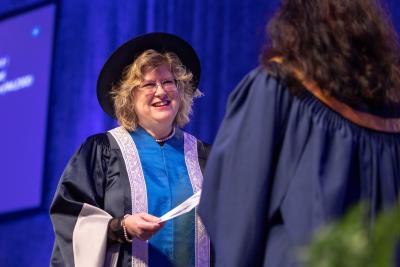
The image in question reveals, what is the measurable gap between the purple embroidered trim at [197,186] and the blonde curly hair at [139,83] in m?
0.12

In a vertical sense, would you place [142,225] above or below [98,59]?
below

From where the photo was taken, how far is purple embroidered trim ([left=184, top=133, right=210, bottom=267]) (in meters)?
2.68

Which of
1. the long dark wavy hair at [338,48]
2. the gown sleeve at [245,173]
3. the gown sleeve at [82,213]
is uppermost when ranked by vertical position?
the long dark wavy hair at [338,48]

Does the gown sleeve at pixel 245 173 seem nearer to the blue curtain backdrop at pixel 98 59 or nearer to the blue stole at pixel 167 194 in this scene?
the blue stole at pixel 167 194

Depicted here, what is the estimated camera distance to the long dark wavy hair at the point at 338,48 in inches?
63.4

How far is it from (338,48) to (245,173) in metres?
0.33

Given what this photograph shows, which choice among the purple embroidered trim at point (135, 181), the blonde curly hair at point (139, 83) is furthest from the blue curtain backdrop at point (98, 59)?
the purple embroidered trim at point (135, 181)

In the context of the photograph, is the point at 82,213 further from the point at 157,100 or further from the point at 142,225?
the point at 157,100

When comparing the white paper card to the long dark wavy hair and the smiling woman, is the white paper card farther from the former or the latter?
the long dark wavy hair

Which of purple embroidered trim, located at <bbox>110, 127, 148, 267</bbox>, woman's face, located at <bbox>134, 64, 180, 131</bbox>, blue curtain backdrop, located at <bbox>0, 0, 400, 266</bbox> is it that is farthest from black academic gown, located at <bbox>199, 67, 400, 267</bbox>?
blue curtain backdrop, located at <bbox>0, 0, 400, 266</bbox>

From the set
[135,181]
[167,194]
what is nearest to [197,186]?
[167,194]

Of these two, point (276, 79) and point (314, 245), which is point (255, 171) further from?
point (314, 245)

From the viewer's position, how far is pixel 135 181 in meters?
2.68

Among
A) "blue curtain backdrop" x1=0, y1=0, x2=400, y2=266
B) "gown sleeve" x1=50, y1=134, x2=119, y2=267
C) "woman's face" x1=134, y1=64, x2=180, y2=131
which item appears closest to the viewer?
"gown sleeve" x1=50, y1=134, x2=119, y2=267
